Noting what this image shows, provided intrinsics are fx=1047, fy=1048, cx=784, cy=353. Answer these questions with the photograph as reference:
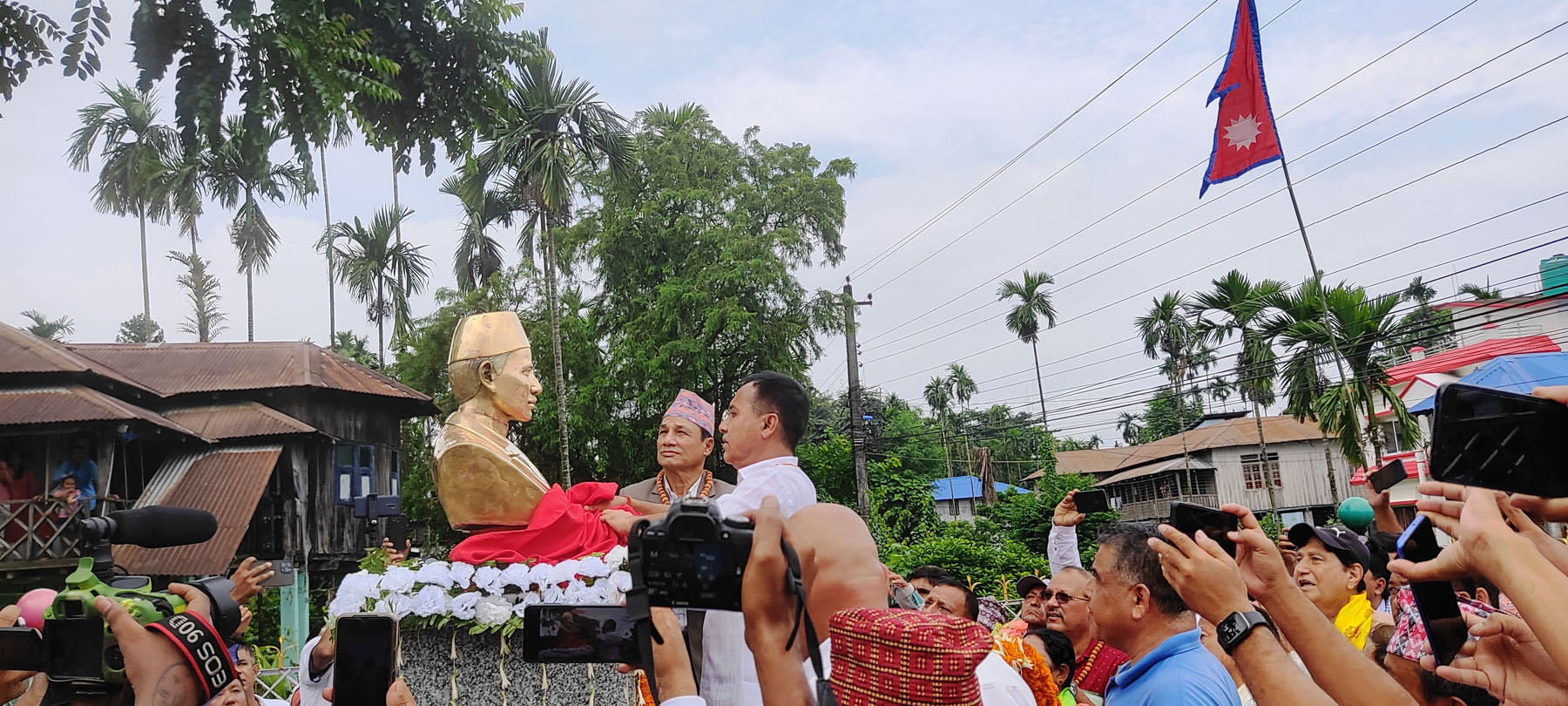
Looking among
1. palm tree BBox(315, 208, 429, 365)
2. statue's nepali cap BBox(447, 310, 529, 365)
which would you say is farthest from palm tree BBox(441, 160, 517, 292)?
statue's nepali cap BBox(447, 310, 529, 365)

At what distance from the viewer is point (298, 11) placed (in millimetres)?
5273

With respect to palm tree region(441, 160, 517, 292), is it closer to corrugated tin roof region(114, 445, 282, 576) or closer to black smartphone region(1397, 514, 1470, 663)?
corrugated tin roof region(114, 445, 282, 576)

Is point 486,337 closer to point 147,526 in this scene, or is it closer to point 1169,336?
point 147,526

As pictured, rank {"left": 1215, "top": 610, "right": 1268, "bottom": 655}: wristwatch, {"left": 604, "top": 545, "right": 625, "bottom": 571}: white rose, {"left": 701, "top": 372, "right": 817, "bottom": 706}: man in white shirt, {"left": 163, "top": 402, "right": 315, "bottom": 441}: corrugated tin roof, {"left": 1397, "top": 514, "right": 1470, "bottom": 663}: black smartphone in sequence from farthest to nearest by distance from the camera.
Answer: {"left": 163, "top": 402, "right": 315, "bottom": 441}: corrugated tin roof < {"left": 604, "top": 545, "right": 625, "bottom": 571}: white rose < {"left": 701, "top": 372, "right": 817, "bottom": 706}: man in white shirt < {"left": 1397, "top": 514, "right": 1470, "bottom": 663}: black smartphone < {"left": 1215, "top": 610, "right": 1268, "bottom": 655}: wristwatch

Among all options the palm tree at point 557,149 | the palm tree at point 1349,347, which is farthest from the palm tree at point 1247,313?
the palm tree at point 557,149

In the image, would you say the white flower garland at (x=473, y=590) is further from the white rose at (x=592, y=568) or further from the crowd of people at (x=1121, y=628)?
the crowd of people at (x=1121, y=628)

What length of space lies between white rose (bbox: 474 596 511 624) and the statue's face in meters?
1.37

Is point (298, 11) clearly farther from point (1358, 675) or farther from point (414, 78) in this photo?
point (1358, 675)

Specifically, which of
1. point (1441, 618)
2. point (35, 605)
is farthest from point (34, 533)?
point (1441, 618)

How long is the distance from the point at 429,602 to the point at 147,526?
2.40 m

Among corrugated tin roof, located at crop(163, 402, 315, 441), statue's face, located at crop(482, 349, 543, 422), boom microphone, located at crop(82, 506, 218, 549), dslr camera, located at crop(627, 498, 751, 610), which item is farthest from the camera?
corrugated tin roof, located at crop(163, 402, 315, 441)

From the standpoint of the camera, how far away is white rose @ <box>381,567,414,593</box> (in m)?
5.24

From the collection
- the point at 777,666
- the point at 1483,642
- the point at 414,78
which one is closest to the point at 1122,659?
the point at 1483,642

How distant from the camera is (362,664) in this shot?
256 centimetres
